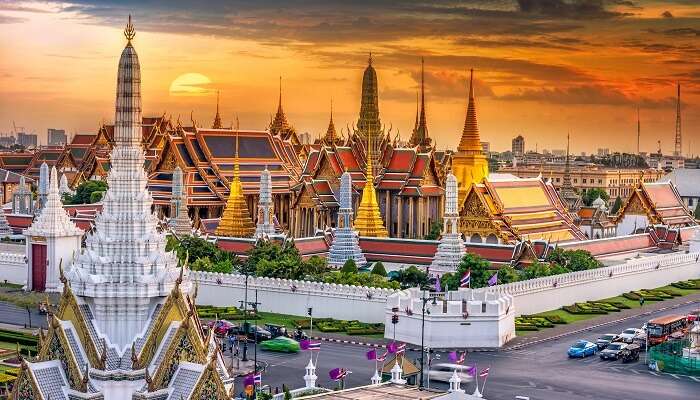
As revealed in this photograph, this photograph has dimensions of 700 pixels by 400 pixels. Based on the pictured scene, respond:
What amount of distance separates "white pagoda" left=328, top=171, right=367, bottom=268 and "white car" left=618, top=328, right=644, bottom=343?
18.7 m

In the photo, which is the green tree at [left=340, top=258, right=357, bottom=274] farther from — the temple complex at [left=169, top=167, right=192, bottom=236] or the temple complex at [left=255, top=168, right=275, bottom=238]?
the temple complex at [left=169, top=167, right=192, bottom=236]

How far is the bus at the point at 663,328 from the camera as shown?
149 feet

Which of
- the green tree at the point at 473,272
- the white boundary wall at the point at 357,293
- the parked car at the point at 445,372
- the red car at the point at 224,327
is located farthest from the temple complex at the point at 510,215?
the parked car at the point at 445,372

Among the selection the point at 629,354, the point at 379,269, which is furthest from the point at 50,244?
the point at 629,354

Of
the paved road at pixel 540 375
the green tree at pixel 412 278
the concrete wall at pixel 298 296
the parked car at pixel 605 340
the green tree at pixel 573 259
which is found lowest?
the paved road at pixel 540 375

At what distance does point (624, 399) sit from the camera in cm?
3719

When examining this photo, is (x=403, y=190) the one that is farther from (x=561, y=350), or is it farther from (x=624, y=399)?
(x=624, y=399)

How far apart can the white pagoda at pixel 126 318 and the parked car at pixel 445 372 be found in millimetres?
14101

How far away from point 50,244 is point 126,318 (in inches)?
1285

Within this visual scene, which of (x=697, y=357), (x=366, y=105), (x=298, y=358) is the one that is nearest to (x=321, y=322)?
(x=298, y=358)

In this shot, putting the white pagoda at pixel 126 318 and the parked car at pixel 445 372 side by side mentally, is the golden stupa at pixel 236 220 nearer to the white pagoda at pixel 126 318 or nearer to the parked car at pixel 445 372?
the parked car at pixel 445 372

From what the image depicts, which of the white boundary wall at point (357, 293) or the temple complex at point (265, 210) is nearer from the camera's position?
the white boundary wall at point (357, 293)

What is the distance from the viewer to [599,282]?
5847 cm

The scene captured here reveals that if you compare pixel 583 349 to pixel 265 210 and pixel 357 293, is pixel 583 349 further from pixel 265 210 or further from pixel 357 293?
pixel 265 210
